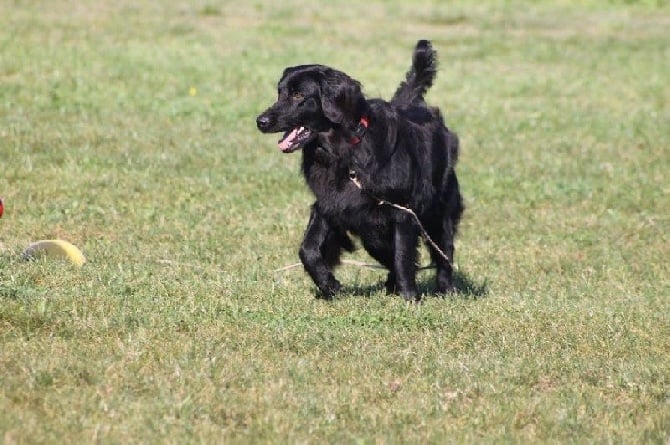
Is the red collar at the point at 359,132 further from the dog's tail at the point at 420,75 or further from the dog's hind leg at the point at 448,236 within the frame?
the dog's tail at the point at 420,75

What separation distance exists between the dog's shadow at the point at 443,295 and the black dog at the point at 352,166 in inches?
11.4

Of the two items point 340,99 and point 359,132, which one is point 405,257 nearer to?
point 359,132

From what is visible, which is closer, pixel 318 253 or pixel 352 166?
pixel 352 166

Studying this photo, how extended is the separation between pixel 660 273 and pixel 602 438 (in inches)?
200

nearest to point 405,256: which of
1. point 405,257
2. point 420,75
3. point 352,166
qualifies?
point 405,257

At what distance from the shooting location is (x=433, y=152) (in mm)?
8547

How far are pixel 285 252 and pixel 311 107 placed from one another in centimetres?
285

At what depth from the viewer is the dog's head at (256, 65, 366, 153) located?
25.1 ft

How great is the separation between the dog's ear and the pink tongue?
24 cm

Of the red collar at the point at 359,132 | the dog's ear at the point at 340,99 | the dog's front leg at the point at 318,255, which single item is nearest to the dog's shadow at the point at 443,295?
the dog's front leg at the point at 318,255

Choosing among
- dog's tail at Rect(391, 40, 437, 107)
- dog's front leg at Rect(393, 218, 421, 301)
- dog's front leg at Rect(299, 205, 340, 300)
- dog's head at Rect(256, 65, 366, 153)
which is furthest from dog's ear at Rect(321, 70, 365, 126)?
dog's tail at Rect(391, 40, 437, 107)

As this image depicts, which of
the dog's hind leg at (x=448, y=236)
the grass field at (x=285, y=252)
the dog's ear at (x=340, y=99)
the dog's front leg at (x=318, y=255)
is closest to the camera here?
the grass field at (x=285, y=252)

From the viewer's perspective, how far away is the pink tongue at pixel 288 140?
25.1 ft

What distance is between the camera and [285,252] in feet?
34.0
